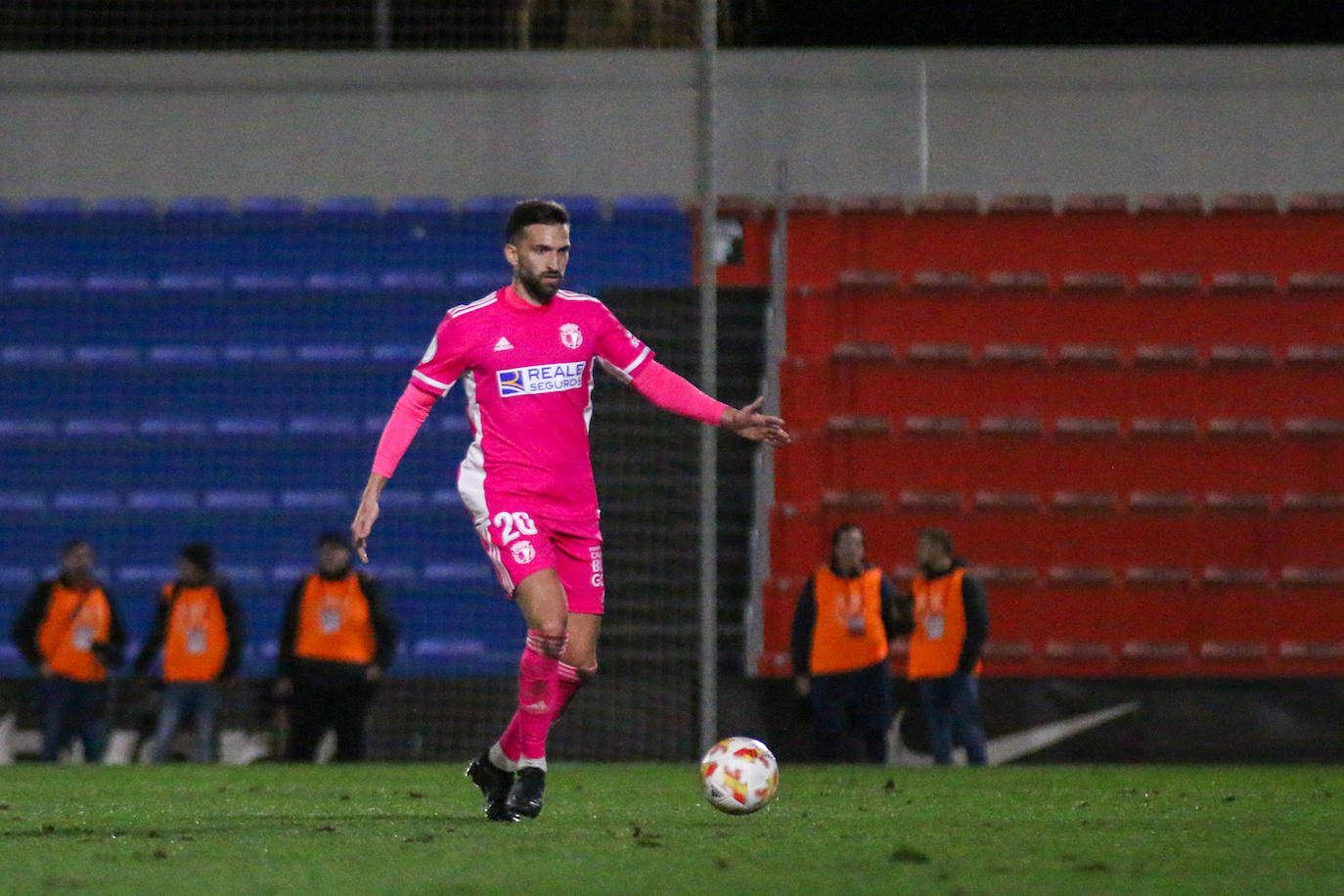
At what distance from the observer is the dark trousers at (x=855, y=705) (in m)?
13.9

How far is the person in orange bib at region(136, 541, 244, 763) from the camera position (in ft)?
47.5

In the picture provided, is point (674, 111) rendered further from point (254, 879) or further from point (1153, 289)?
point (254, 879)

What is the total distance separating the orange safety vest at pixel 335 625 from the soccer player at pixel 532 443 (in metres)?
7.12

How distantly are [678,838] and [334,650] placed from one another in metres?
8.14

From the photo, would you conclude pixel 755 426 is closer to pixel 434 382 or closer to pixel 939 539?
pixel 434 382

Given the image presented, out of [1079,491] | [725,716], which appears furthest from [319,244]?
[1079,491]

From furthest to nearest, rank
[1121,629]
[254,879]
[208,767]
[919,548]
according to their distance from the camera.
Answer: [1121,629] → [919,548] → [208,767] → [254,879]

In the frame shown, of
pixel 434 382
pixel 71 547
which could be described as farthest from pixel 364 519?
pixel 71 547

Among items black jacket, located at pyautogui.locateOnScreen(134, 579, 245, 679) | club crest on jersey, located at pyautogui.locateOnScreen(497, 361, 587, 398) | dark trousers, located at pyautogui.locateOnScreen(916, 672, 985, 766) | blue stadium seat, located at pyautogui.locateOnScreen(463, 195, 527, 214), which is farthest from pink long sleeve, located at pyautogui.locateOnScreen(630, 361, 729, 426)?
blue stadium seat, located at pyautogui.locateOnScreen(463, 195, 527, 214)

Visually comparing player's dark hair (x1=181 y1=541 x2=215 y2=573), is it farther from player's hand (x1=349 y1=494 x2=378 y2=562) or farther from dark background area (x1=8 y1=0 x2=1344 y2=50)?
player's hand (x1=349 y1=494 x2=378 y2=562)

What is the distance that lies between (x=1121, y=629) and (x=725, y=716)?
2.99m

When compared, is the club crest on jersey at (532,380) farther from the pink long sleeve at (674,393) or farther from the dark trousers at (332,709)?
the dark trousers at (332,709)

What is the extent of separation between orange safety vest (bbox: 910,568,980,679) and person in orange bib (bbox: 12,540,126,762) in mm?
5410

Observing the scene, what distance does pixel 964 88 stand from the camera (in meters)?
15.8
